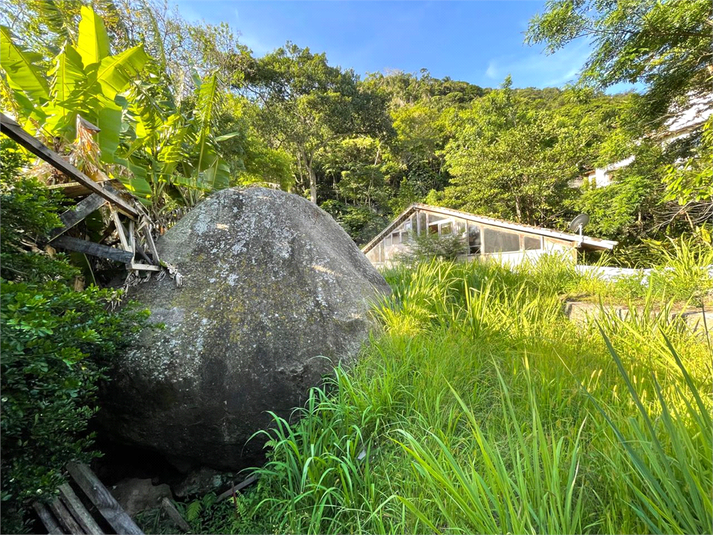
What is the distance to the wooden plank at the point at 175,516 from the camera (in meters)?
1.98

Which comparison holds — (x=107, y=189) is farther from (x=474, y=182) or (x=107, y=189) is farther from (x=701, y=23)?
(x=474, y=182)

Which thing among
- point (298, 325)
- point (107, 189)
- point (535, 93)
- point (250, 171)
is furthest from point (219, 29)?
point (535, 93)

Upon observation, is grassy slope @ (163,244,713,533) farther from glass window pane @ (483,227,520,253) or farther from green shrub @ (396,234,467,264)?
glass window pane @ (483,227,520,253)

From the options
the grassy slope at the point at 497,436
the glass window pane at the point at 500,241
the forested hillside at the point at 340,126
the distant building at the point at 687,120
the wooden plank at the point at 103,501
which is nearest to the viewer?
the grassy slope at the point at 497,436

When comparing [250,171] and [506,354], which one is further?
[250,171]

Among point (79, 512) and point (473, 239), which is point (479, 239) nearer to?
point (473, 239)

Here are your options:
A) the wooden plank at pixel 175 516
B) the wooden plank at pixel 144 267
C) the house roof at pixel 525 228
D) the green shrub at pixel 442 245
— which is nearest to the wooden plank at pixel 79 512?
the wooden plank at pixel 175 516

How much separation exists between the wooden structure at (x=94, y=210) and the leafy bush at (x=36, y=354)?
23 centimetres

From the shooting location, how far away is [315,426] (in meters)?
2.01

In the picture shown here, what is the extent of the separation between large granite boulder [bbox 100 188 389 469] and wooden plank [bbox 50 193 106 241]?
702 mm

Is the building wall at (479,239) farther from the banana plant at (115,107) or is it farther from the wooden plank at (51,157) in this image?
the wooden plank at (51,157)

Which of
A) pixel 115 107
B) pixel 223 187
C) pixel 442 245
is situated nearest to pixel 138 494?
pixel 115 107

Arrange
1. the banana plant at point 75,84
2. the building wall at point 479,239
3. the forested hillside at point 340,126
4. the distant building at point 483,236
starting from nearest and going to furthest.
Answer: the banana plant at point 75,84 < the forested hillside at point 340,126 < the distant building at point 483,236 < the building wall at point 479,239

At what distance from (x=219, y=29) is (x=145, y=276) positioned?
1297cm
